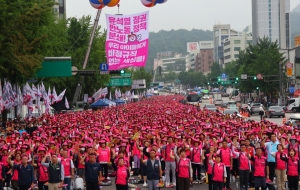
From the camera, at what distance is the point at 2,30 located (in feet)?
114

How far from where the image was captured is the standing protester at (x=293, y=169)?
16344mm

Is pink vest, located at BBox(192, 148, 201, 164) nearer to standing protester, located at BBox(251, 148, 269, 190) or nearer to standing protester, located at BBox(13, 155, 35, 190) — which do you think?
standing protester, located at BBox(251, 148, 269, 190)

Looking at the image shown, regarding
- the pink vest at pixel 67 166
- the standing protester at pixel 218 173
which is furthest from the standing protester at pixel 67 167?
the standing protester at pixel 218 173

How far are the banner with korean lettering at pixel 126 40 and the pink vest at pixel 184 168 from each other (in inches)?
1057

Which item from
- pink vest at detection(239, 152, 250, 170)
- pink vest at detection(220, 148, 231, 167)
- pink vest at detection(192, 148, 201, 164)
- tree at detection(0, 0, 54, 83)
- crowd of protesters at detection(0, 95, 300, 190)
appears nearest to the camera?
crowd of protesters at detection(0, 95, 300, 190)

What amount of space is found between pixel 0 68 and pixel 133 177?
15.4 metres

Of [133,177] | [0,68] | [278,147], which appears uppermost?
[0,68]

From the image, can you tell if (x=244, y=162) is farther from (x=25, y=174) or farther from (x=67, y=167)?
(x=25, y=174)

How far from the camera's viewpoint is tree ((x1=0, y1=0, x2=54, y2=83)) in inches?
1375

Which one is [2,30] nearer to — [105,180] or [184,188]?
[105,180]

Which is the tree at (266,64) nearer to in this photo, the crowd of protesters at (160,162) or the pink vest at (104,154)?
the crowd of protesters at (160,162)

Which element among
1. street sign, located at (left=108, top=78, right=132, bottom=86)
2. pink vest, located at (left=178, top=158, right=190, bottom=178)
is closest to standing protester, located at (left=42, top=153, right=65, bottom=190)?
pink vest, located at (left=178, top=158, right=190, bottom=178)

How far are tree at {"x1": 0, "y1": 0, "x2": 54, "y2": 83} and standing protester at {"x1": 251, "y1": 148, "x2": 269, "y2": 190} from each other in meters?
20.4

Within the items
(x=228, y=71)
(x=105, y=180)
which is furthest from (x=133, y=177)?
(x=228, y=71)
